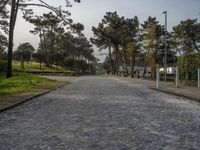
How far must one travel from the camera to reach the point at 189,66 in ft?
123

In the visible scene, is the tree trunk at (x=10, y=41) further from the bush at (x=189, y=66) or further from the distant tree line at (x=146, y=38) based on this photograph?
the distant tree line at (x=146, y=38)

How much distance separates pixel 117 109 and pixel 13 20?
28980 mm

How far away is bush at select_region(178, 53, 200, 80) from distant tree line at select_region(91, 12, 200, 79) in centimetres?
2697

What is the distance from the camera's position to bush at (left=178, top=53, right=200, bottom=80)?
35438 mm

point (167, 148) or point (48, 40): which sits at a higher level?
point (48, 40)

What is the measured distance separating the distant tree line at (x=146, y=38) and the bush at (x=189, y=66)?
26972 millimetres

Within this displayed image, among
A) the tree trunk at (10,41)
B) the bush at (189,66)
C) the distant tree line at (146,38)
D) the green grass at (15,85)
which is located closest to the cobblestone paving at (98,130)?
the green grass at (15,85)

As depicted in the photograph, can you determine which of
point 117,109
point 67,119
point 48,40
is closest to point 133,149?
point 67,119

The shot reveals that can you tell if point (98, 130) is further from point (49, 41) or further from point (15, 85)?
Answer: point (49, 41)

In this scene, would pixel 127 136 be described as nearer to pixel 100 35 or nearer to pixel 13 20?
pixel 13 20

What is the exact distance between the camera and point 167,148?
7785 mm

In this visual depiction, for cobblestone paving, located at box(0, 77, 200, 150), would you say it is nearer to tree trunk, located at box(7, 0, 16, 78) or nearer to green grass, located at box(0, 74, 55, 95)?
green grass, located at box(0, 74, 55, 95)

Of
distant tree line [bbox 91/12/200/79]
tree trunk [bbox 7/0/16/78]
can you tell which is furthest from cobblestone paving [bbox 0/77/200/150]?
distant tree line [bbox 91/12/200/79]

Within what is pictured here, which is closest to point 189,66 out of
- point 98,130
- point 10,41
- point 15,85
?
point 15,85
